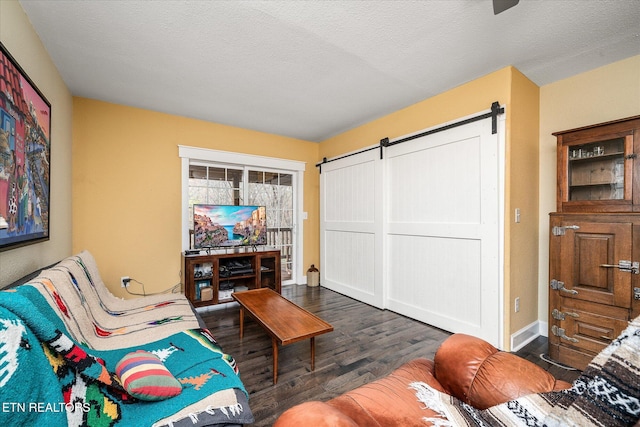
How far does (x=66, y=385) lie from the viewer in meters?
0.90

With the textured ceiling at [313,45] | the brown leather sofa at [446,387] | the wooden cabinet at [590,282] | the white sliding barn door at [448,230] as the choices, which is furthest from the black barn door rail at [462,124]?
the brown leather sofa at [446,387]

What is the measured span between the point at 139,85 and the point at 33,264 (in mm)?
1866

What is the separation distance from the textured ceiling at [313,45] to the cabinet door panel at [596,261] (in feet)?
4.72

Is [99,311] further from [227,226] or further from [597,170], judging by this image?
[597,170]

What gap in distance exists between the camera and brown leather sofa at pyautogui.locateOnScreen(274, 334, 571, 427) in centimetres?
93

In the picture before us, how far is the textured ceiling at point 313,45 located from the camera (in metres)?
1.66

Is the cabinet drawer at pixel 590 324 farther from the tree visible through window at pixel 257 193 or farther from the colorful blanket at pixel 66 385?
the tree visible through window at pixel 257 193

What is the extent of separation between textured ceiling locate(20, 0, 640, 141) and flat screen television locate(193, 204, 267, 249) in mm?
1332

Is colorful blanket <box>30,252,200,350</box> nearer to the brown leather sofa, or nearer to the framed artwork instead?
the framed artwork

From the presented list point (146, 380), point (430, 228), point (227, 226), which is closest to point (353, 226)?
point (430, 228)

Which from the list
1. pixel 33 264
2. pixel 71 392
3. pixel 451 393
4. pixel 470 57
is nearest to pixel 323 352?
pixel 451 393

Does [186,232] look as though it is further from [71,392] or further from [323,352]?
[71,392]

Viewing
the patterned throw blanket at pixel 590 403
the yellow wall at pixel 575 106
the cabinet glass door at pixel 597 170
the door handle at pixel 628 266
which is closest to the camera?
the patterned throw blanket at pixel 590 403

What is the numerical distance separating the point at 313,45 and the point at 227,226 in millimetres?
2348
